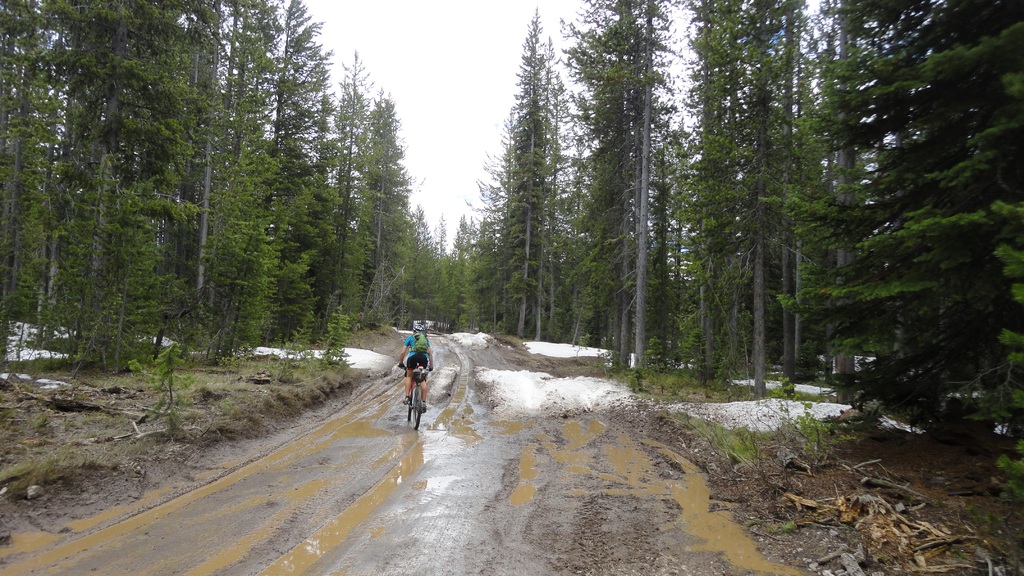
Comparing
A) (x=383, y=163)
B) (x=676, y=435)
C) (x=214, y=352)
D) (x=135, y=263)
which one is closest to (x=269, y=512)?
(x=676, y=435)

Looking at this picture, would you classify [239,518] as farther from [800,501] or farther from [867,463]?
[867,463]

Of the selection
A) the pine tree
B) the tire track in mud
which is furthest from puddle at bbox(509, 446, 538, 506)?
the pine tree

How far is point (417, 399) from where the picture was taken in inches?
364

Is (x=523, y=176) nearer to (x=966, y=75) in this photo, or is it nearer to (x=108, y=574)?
(x=966, y=75)

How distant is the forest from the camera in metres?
5.02

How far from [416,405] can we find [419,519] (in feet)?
14.9

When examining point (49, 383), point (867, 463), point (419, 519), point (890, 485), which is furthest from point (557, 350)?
point (419, 519)

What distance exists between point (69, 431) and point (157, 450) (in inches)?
49.2

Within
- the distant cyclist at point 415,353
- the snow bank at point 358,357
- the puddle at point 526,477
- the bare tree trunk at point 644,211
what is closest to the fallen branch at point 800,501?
the puddle at point 526,477

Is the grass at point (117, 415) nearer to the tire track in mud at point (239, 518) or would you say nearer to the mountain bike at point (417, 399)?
the tire track in mud at point (239, 518)

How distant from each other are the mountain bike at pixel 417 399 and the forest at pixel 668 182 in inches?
249

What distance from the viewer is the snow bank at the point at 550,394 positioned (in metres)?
11.8

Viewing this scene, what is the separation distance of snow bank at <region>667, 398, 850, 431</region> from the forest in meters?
0.97

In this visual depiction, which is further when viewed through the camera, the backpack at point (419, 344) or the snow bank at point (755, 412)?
the backpack at point (419, 344)
